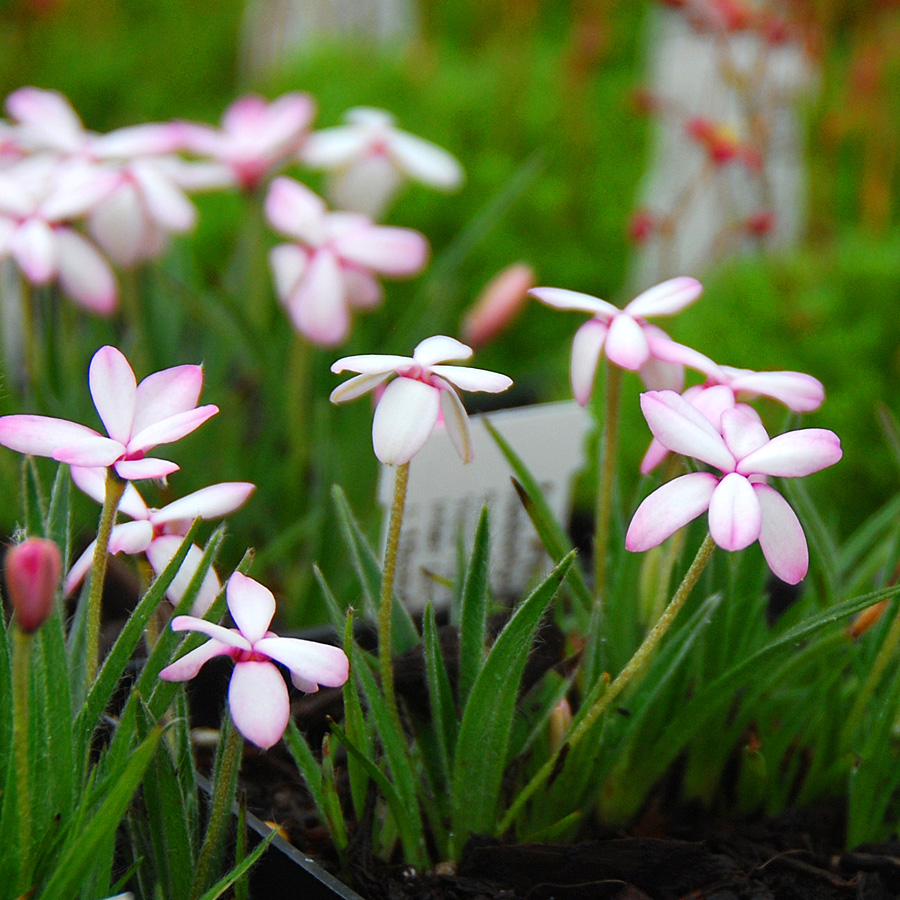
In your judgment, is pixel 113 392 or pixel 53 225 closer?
pixel 113 392

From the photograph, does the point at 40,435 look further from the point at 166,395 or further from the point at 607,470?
the point at 607,470

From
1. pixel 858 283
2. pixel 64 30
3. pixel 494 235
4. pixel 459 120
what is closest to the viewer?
pixel 858 283

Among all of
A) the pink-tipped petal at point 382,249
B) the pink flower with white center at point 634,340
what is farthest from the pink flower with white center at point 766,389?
the pink-tipped petal at point 382,249

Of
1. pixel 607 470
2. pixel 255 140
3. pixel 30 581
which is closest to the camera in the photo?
pixel 30 581

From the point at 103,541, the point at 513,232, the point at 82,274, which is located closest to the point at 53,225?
the point at 82,274

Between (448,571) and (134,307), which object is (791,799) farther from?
(134,307)

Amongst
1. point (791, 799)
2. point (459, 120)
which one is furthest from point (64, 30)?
point (791, 799)

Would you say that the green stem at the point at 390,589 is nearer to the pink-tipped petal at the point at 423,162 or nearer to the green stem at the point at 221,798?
the green stem at the point at 221,798
